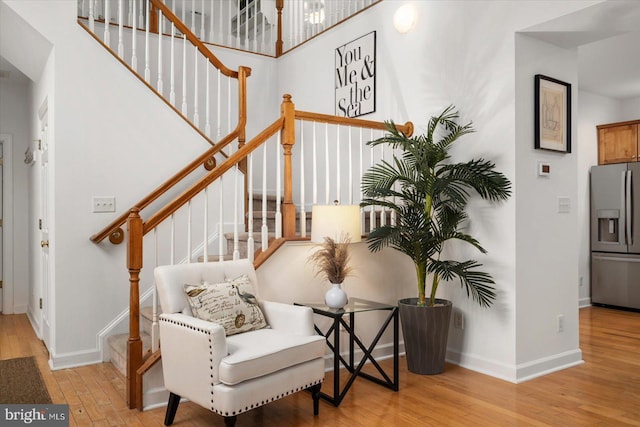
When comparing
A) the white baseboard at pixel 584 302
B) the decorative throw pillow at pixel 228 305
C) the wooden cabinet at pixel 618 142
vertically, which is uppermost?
the wooden cabinet at pixel 618 142

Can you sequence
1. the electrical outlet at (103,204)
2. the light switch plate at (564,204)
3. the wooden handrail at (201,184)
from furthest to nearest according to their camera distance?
the electrical outlet at (103,204), the light switch plate at (564,204), the wooden handrail at (201,184)

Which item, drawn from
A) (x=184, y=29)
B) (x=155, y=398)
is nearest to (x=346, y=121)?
(x=184, y=29)

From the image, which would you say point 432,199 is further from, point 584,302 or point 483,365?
point 584,302

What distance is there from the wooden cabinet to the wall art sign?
3.66 metres

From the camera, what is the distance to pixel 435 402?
311cm

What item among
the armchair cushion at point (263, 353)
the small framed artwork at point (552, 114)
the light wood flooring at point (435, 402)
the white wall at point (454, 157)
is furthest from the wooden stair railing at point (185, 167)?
the small framed artwork at point (552, 114)

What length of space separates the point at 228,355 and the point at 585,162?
18.9ft

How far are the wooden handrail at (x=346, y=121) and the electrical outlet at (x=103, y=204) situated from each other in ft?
5.50

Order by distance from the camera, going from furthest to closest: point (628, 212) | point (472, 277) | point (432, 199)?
point (628, 212) < point (432, 199) < point (472, 277)

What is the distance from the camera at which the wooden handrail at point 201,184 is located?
3.02 m

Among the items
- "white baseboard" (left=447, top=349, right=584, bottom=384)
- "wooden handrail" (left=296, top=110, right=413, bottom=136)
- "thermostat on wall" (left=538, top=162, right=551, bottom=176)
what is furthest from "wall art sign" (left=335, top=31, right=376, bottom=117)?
"white baseboard" (left=447, top=349, right=584, bottom=384)

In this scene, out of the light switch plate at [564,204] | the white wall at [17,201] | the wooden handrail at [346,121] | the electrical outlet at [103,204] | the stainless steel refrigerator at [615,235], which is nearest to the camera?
the wooden handrail at [346,121]

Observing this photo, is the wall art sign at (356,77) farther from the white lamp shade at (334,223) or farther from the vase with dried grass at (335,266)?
the vase with dried grass at (335,266)

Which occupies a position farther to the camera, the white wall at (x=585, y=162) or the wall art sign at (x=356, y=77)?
the white wall at (x=585, y=162)
